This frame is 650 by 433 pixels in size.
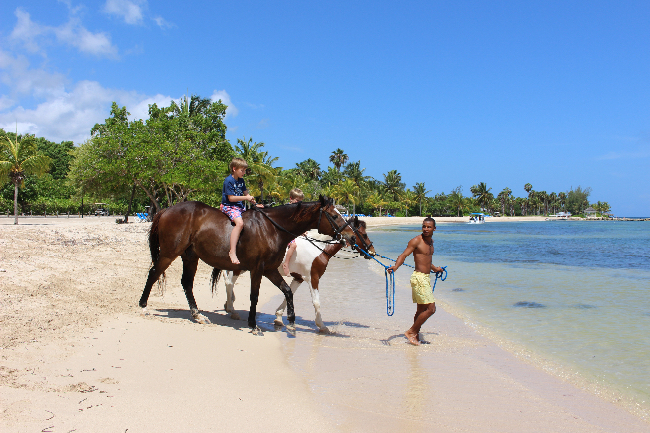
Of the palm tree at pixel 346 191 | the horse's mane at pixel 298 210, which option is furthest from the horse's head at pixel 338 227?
the palm tree at pixel 346 191

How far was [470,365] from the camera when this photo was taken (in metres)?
5.91

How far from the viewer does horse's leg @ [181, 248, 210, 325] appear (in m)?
7.08

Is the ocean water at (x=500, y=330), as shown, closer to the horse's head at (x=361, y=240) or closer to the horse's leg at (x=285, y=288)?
the horse's leg at (x=285, y=288)

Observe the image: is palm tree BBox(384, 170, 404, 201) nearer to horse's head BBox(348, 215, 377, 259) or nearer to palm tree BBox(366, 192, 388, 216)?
palm tree BBox(366, 192, 388, 216)

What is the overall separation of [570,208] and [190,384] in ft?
729

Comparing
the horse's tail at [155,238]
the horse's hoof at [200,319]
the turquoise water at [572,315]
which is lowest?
the turquoise water at [572,315]

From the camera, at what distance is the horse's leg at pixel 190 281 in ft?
23.2

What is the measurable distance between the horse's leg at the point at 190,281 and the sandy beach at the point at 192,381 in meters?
0.22

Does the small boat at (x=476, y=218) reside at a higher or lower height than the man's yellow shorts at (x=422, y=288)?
higher

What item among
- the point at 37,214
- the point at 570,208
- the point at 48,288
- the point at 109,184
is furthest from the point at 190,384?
the point at 570,208

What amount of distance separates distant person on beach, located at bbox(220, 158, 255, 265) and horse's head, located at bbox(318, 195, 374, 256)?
1164 millimetres

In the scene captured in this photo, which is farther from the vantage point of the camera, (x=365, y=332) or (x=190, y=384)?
(x=365, y=332)

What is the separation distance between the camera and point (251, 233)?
6797 mm

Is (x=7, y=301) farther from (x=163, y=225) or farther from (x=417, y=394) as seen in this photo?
(x=417, y=394)
